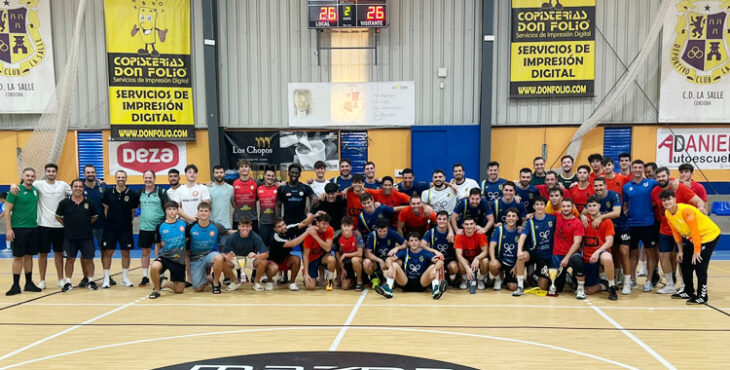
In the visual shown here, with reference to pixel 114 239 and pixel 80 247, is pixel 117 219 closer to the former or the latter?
pixel 114 239

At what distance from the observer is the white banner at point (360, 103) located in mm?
11883

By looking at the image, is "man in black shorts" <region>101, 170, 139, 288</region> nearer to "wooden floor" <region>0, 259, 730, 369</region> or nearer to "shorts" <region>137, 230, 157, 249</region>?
"shorts" <region>137, 230, 157, 249</region>

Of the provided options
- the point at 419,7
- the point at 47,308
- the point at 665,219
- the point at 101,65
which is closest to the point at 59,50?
the point at 101,65

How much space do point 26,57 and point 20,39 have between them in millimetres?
467

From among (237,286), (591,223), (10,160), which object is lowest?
(237,286)

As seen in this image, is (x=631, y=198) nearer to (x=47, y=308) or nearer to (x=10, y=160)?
(x=47, y=308)

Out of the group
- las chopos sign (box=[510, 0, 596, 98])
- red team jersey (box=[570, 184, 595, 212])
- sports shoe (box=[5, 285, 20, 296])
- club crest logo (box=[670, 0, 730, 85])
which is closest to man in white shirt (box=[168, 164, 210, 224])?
sports shoe (box=[5, 285, 20, 296])

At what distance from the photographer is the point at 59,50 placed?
12070 millimetres

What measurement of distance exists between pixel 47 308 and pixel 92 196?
209 cm

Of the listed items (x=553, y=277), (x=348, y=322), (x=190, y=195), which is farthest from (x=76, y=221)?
(x=553, y=277)

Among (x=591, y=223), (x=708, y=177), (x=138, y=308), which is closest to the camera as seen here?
(x=138, y=308)

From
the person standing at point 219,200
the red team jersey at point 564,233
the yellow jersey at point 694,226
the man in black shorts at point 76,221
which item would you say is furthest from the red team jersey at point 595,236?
the man in black shorts at point 76,221

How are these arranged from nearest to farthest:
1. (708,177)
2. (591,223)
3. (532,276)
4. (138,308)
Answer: (138,308), (591,223), (532,276), (708,177)

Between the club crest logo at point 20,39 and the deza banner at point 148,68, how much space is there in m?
1.89
